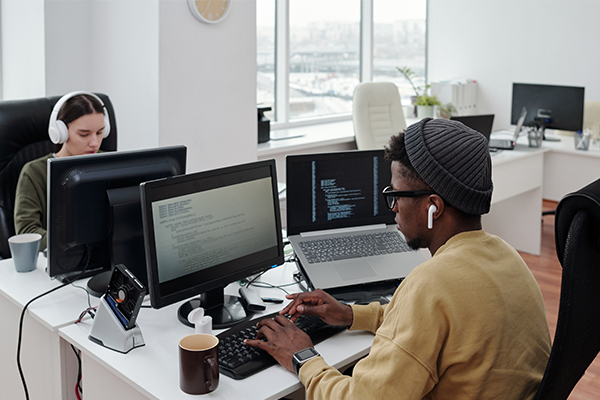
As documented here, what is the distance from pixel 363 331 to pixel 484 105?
16.6 feet

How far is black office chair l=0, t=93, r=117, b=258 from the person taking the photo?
226 cm

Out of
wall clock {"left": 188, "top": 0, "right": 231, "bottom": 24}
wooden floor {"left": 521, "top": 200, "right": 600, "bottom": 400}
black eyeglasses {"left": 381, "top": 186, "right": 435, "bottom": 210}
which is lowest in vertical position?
wooden floor {"left": 521, "top": 200, "right": 600, "bottom": 400}

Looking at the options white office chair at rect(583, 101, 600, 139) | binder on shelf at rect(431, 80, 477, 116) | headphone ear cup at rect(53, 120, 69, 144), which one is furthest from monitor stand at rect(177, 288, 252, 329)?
binder on shelf at rect(431, 80, 477, 116)

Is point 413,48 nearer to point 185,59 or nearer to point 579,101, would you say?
point 579,101

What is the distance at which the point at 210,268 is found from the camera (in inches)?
59.2

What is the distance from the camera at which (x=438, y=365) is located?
3.47ft

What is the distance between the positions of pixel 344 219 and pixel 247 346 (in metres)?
0.68

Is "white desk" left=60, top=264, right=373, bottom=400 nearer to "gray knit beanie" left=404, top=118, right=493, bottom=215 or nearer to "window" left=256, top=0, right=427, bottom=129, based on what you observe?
"gray knit beanie" left=404, top=118, right=493, bottom=215

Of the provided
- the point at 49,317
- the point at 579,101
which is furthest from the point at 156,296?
the point at 579,101

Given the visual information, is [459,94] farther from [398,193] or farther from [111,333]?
[111,333]

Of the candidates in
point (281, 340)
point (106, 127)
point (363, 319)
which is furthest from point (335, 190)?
point (106, 127)

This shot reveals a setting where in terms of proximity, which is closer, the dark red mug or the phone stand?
the dark red mug

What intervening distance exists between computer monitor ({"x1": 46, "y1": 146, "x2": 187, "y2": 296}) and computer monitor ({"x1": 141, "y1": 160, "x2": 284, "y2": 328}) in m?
0.28

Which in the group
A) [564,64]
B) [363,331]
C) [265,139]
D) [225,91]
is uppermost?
[564,64]
